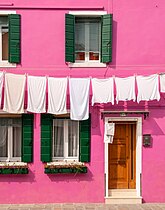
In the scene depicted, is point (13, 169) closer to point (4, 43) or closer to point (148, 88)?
point (4, 43)

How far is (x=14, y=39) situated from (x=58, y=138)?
339 cm

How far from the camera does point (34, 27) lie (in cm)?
1017

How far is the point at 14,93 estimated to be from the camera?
31.6 ft

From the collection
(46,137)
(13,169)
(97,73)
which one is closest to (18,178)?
(13,169)

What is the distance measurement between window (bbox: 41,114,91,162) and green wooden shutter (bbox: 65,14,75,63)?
1941 millimetres

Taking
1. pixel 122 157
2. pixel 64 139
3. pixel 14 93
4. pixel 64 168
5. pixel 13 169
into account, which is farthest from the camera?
pixel 122 157

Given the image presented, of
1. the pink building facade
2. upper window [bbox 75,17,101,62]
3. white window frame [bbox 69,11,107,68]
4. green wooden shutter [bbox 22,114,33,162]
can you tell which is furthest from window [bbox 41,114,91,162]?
upper window [bbox 75,17,101,62]

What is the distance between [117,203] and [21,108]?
4183 millimetres

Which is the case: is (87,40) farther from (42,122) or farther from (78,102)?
(42,122)

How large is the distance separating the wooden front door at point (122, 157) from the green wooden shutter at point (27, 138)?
259 centimetres

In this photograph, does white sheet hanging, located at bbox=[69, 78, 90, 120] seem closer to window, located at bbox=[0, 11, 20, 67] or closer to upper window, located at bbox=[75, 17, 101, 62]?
upper window, located at bbox=[75, 17, 101, 62]

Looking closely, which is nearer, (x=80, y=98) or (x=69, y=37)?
(x=80, y=98)

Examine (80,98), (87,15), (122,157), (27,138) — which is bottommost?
(122,157)

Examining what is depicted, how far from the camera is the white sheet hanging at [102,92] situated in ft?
32.1
